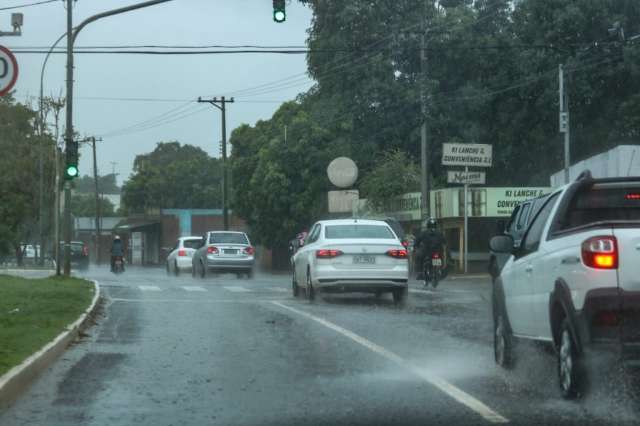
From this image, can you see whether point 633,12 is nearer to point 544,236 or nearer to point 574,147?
point 574,147

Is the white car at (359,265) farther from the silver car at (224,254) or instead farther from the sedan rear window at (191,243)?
the sedan rear window at (191,243)

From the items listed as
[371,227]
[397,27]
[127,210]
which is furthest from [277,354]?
[127,210]

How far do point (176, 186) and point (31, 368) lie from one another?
10233 cm

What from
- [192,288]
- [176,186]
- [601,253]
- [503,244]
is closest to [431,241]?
[192,288]

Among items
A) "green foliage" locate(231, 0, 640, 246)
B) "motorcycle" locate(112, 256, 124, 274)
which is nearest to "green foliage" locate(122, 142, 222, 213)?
"green foliage" locate(231, 0, 640, 246)

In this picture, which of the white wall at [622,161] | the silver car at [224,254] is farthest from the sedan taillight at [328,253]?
the silver car at [224,254]

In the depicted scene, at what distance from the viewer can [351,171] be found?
1965 inches

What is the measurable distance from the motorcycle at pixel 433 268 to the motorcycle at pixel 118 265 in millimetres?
20157

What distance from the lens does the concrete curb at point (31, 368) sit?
9.22m

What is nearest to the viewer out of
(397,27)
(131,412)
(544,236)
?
(131,412)

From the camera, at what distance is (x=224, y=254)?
3662 cm

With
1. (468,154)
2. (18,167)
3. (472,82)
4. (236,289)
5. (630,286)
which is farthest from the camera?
(18,167)

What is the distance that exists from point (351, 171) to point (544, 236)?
4028 centimetres

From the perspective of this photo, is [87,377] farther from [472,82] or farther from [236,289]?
[472,82]
